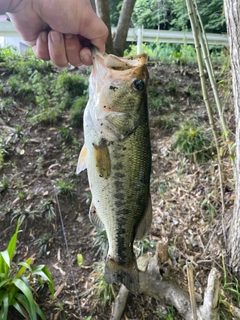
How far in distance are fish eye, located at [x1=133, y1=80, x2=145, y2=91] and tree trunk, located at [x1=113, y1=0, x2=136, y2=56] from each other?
262cm

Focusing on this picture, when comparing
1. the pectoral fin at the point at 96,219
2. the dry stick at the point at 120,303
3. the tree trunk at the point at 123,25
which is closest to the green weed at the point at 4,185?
the dry stick at the point at 120,303

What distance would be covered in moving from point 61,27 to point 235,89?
1.47m

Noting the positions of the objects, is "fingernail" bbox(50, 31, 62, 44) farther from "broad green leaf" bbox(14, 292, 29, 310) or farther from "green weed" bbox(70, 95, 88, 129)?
"green weed" bbox(70, 95, 88, 129)

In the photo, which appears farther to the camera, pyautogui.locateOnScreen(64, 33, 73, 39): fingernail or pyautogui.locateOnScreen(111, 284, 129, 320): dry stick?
pyautogui.locateOnScreen(111, 284, 129, 320): dry stick

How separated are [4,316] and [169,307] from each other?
118 centimetres

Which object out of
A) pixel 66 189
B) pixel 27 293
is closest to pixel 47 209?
pixel 66 189

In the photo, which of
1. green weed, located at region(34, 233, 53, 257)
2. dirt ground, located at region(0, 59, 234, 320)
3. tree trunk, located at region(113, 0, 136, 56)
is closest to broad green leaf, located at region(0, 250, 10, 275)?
dirt ground, located at region(0, 59, 234, 320)

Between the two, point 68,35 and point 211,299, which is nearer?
point 68,35

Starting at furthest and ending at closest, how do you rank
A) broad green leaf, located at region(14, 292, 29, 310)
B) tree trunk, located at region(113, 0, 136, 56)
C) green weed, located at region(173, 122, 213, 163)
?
green weed, located at region(173, 122, 213, 163), tree trunk, located at region(113, 0, 136, 56), broad green leaf, located at region(14, 292, 29, 310)

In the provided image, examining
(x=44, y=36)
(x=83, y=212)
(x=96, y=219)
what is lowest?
(x=83, y=212)

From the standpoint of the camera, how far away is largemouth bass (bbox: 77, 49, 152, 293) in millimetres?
1306

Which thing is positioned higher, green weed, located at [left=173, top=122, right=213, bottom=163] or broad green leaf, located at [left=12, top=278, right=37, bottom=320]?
green weed, located at [left=173, top=122, right=213, bottom=163]

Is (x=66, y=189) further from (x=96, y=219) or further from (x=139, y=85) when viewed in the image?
(x=139, y=85)

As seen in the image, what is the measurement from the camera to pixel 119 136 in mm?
1357
